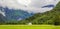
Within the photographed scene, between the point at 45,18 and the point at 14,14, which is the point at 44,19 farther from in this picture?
the point at 14,14

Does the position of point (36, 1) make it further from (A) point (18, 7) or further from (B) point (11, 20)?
(B) point (11, 20)

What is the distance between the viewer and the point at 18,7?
7.52 feet

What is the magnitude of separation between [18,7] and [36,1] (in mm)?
244

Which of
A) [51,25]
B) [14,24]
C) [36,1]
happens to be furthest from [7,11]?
[51,25]

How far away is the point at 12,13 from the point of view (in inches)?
90.0

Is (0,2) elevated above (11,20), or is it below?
above

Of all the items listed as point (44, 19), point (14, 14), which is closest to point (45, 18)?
point (44, 19)

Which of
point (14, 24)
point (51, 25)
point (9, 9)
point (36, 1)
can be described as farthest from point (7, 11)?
point (51, 25)

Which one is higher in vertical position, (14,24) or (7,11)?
(7,11)

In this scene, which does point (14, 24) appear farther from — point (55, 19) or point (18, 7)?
point (55, 19)

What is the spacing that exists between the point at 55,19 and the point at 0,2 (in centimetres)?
73

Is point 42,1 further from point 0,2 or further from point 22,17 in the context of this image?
point 0,2

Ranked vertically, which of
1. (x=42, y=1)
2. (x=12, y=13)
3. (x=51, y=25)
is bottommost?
(x=51, y=25)

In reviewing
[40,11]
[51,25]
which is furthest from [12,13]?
[51,25]
